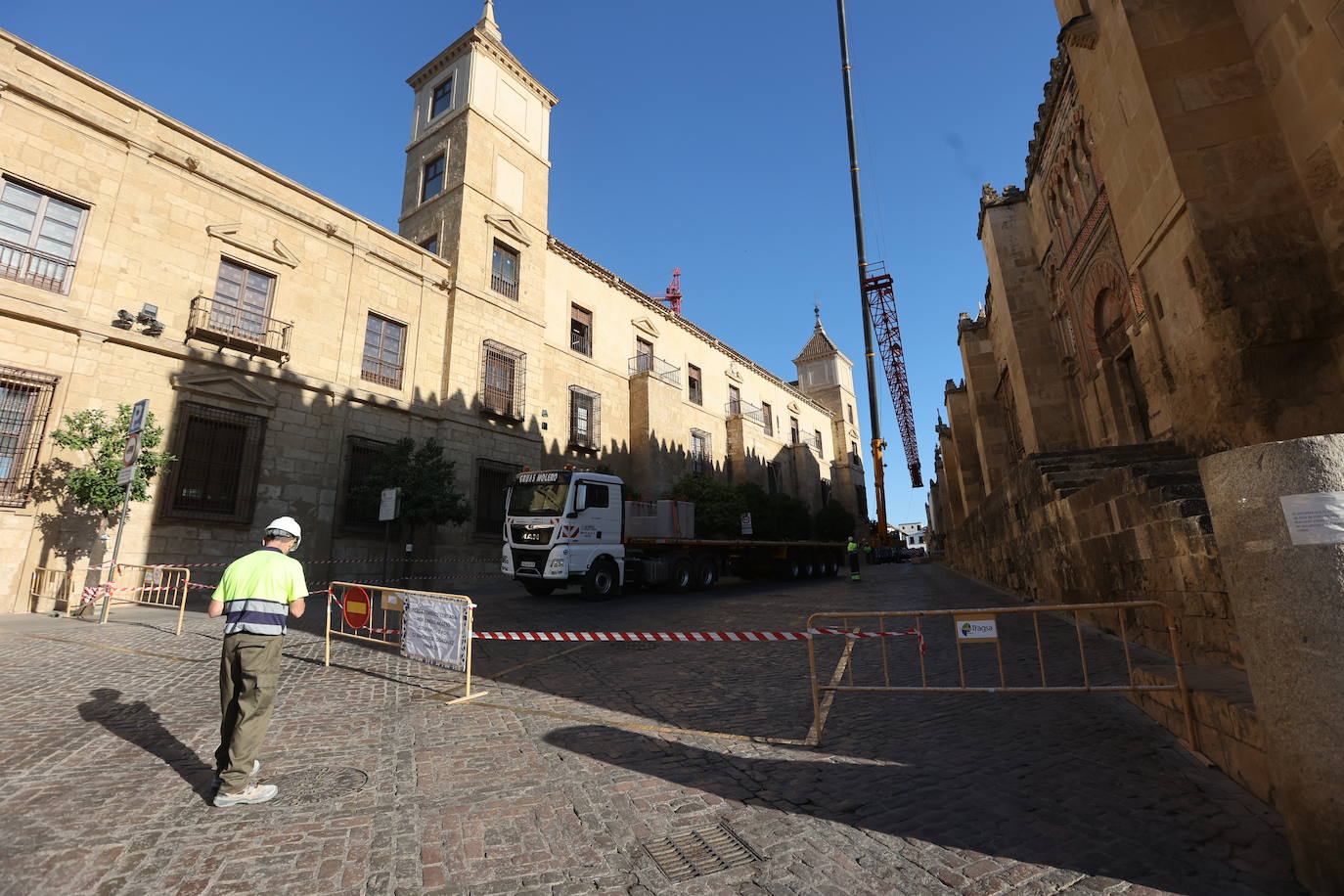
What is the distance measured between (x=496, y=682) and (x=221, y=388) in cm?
1225

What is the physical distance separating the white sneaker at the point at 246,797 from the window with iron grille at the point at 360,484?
13.0 metres

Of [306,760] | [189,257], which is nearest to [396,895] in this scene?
[306,760]

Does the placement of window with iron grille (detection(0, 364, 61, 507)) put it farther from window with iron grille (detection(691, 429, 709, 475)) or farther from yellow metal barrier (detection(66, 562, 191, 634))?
window with iron grille (detection(691, 429, 709, 475))

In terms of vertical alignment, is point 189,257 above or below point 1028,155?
below

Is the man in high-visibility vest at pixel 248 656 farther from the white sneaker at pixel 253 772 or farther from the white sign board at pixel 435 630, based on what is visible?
the white sign board at pixel 435 630

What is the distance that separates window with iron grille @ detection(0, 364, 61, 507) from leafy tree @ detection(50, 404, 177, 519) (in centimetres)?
35

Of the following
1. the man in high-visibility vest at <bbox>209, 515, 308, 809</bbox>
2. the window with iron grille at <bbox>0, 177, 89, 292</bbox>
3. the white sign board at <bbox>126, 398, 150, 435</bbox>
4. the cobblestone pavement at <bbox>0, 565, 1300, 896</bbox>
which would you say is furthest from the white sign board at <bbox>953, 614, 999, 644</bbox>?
the window with iron grille at <bbox>0, 177, 89, 292</bbox>

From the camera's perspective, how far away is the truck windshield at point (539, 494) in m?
12.8

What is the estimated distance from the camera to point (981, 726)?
434 centimetres

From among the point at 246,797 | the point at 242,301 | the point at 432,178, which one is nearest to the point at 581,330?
the point at 432,178

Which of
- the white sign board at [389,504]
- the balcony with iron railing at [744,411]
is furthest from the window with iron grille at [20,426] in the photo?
the balcony with iron railing at [744,411]

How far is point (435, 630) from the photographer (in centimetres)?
617

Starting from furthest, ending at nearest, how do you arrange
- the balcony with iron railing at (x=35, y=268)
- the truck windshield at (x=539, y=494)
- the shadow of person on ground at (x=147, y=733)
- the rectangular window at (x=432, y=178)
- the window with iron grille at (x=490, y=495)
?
1. the rectangular window at (x=432, y=178)
2. the window with iron grille at (x=490, y=495)
3. the truck windshield at (x=539, y=494)
4. the balcony with iron railing at (x=35, y=268)
5. the shadow of person on ground at (x=147, y=733)

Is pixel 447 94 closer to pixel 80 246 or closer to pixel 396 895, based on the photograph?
pixel 80 246
